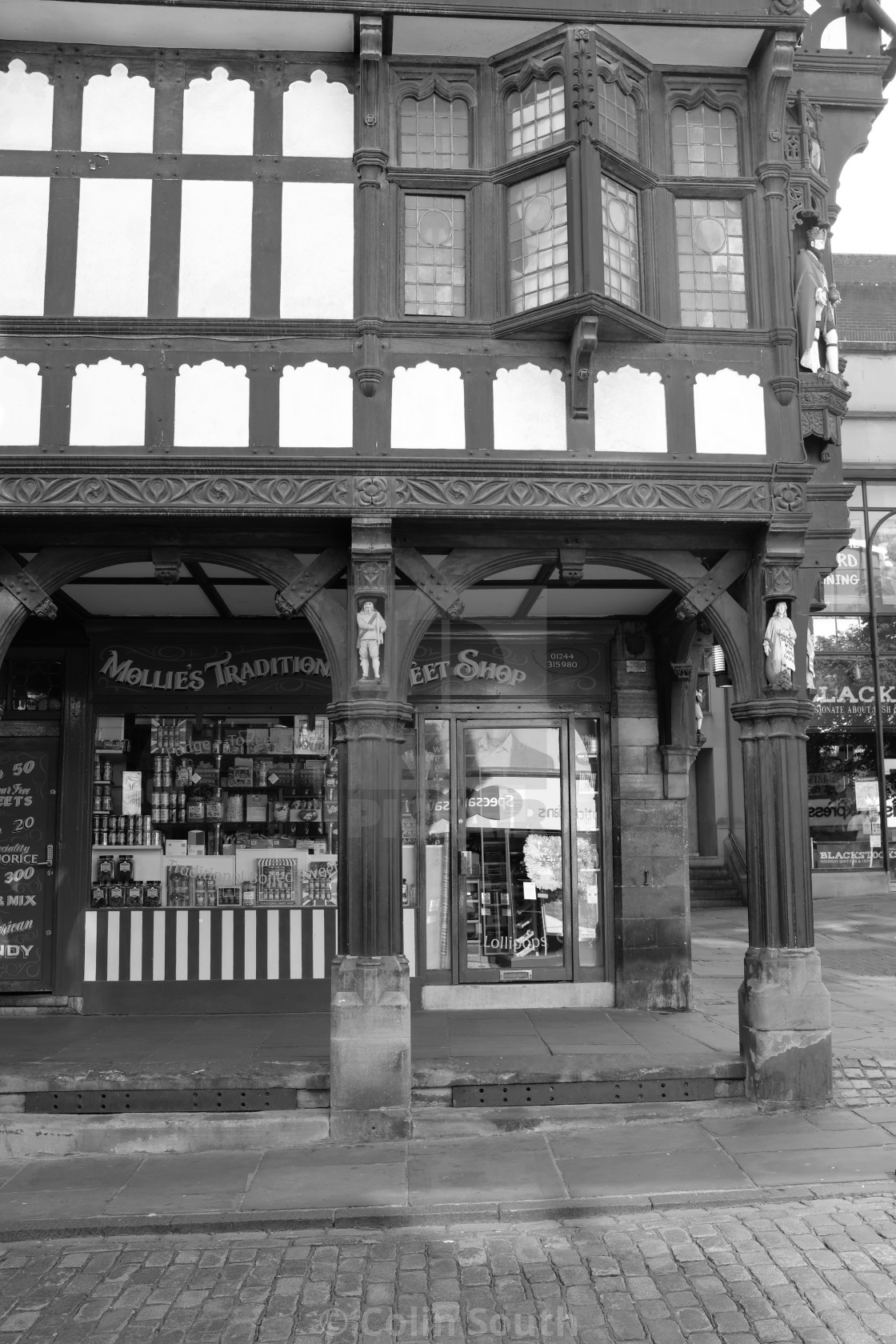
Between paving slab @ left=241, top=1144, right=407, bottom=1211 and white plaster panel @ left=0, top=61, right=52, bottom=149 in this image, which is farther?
white plaster panel @ left=0, top=61, right=52, bottom=149

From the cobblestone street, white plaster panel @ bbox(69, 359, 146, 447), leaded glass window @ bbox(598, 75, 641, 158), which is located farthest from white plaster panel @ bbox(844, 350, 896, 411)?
the cobblestone street

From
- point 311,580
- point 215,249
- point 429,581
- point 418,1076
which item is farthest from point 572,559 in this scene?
point 418,1076

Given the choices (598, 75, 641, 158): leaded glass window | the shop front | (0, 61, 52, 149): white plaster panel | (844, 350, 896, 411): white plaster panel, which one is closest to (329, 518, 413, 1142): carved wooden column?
the shop front

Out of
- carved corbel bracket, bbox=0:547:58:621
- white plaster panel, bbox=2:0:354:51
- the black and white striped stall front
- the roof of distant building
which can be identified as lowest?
the black and white striped stall front

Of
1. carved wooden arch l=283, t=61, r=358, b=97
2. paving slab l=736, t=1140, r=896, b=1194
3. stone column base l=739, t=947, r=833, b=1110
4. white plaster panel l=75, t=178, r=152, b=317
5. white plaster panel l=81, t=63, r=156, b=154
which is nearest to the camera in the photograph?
paving slab l=736, t=1140, r=896, b=1194

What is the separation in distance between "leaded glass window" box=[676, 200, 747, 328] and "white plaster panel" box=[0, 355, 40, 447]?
477 centimetres

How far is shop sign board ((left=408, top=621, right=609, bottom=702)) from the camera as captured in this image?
10.9m

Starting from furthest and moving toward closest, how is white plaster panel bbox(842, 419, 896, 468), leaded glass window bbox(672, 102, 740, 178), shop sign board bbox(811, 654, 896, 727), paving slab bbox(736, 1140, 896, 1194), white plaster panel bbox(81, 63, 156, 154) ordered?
white plaster panel bbox(842, 419, 896, 468)
shop sign board bbox(811, 654, 896, 727)
leaded glass window bbox(672, 102, 740, 178)
white plaster panel bbox(81, 63, 156, 154)
paving slab bbox(736, 1140, 896, 1194)

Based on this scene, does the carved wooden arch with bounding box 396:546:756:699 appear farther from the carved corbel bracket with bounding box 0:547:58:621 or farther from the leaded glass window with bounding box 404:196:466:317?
the carved corbel bracket with bounding box 0:547:58:621

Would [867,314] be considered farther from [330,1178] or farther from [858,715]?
[330,1178]

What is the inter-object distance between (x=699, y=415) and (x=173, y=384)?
380 centimetres

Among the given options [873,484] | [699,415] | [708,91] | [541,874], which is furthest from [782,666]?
[873,484]

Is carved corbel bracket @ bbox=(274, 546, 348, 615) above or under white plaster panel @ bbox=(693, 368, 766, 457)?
under

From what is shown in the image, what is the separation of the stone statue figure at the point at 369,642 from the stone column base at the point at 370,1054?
1.97m
